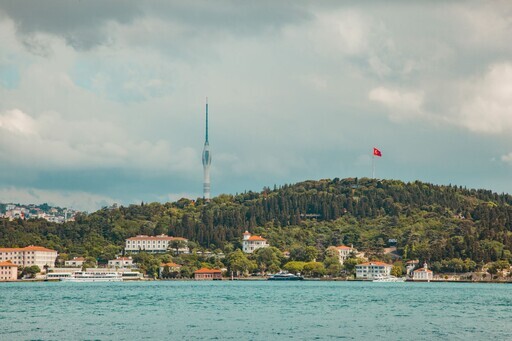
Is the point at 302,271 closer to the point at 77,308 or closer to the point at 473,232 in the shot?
the point at 473,232

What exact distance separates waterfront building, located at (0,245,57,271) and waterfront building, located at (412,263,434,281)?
79257mm

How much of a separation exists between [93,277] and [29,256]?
70.7 feet

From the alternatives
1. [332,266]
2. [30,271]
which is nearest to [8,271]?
[30,271]

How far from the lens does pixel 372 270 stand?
18850cm

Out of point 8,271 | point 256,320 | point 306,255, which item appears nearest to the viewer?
point 256,320

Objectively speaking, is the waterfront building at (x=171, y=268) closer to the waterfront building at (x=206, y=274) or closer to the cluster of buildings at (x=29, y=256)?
the waterfront building at (x=206, y=274)

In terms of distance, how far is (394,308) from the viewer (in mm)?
80438

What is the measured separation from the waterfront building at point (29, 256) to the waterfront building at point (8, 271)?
29.2ft

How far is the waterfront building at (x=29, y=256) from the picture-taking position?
19512cm

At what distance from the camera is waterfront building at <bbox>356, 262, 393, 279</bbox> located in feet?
616

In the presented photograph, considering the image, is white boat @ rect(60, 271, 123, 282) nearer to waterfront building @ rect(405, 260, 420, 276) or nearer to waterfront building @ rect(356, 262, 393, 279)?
waterfront building @ rect(356, 262, 393, 279)

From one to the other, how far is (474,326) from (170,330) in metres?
20.9

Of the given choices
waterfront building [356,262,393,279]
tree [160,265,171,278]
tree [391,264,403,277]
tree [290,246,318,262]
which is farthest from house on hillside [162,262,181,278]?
tree [391,264,403,277]

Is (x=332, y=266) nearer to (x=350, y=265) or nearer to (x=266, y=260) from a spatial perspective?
(x=350, y=265)
